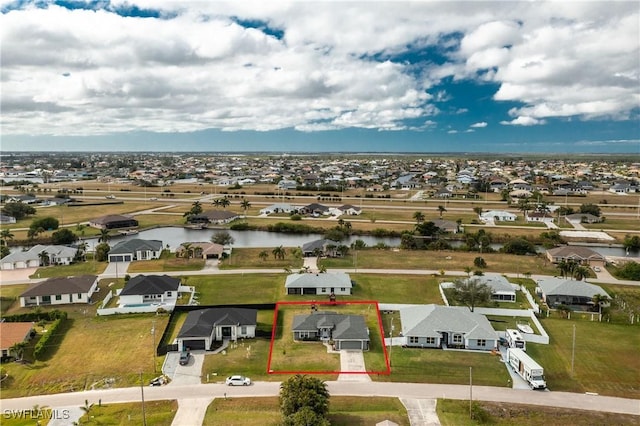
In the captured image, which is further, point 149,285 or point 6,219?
point 6,219

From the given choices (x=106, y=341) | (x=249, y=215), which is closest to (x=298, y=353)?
(x=106, y=341)

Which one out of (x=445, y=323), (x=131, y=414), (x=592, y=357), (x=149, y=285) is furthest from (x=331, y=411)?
(x=149, y=285)

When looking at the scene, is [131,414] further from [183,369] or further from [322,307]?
[322,307]

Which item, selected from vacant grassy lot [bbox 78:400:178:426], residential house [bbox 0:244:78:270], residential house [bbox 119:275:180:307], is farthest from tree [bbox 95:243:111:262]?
vacant grassy lot [bbox 78:400:178:426]

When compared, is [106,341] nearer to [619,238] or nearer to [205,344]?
[205,344]

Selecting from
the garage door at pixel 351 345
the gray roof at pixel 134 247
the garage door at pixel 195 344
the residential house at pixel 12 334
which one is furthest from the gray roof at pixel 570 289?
the gray roof at pixel 134 247

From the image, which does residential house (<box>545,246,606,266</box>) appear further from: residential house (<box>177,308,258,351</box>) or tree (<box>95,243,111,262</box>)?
tree (<box>95,243,111,262</box>)

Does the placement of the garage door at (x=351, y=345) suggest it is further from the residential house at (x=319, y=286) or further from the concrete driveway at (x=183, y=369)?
the residential house at (x=319, y=286)
